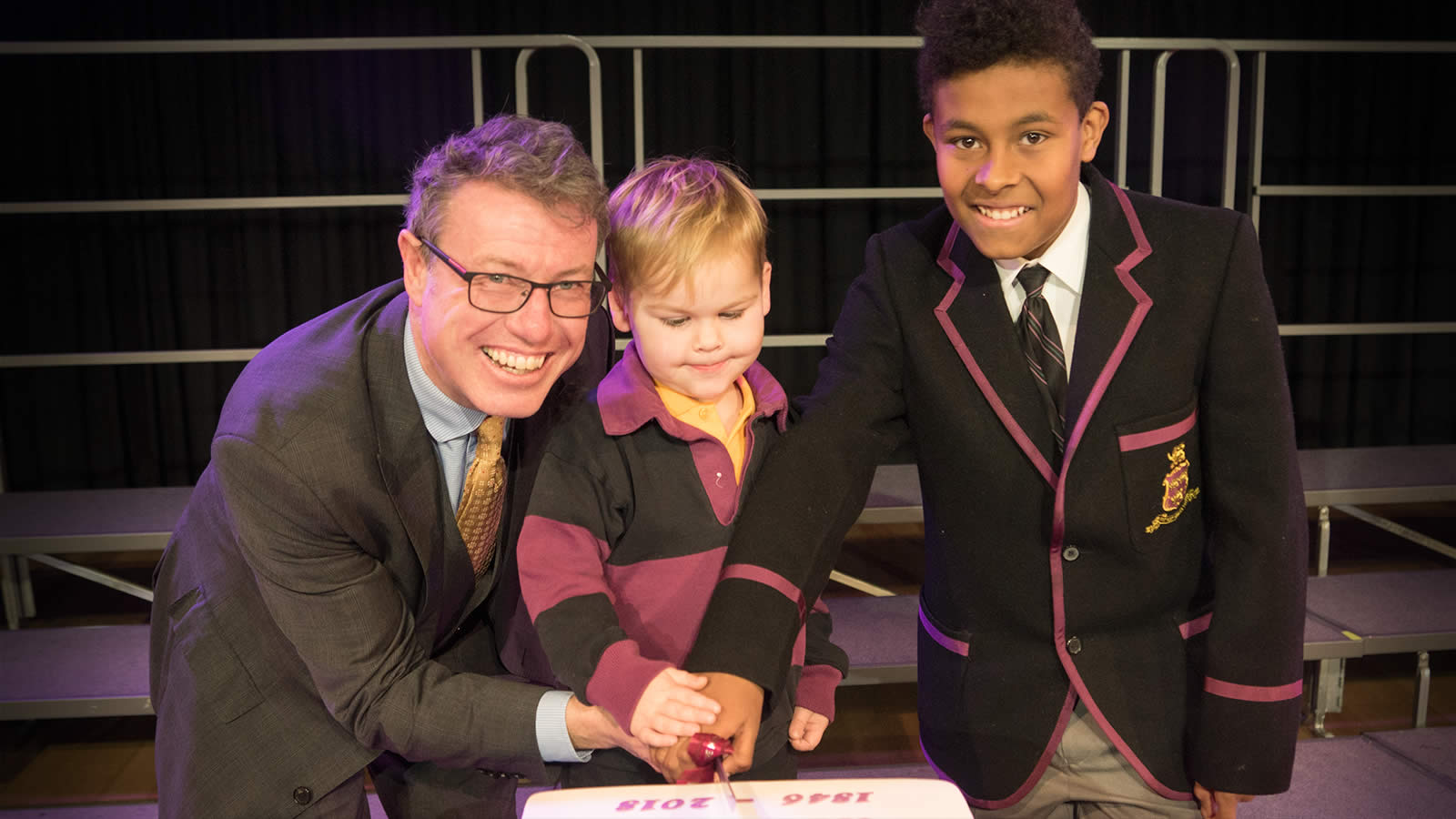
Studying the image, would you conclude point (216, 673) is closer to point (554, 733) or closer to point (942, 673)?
point (554, 733)

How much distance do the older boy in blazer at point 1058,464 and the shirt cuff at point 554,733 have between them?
0.61ft

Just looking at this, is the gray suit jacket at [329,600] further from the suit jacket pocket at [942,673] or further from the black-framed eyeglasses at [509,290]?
the suit jacket pocket at [942,673]

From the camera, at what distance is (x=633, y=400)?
1120mm

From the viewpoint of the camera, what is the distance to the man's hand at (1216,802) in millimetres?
1146

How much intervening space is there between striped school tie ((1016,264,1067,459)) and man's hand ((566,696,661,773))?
49 cm

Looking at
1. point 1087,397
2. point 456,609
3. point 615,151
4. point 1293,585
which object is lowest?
point 456,609

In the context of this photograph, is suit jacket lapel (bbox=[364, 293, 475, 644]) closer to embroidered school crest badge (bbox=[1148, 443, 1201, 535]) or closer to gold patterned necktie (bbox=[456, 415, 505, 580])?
gold patterned necktie (bbox=[456, 415, 505, 580])

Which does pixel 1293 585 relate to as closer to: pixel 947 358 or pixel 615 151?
pixel 947 358

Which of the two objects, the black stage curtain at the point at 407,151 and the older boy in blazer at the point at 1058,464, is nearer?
the older boy in blazer at the point at 1058,464

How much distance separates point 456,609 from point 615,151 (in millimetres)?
3039

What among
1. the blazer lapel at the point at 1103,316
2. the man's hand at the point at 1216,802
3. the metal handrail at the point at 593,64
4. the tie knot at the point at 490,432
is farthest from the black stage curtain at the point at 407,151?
the man's hand at the point at 1216,802

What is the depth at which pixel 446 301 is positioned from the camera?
1177 mm

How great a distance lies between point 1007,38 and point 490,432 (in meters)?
0.69

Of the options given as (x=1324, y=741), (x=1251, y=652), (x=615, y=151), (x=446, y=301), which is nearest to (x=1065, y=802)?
(x=1251, y=652)
